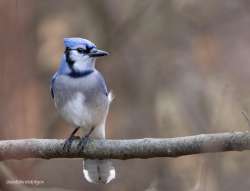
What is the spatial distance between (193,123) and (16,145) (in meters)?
2.46

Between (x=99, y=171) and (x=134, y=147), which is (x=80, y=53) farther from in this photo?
(x=134, y=147)

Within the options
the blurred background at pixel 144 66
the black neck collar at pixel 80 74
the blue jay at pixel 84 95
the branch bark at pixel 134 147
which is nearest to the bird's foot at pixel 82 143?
the branch bark at pixel 134 147

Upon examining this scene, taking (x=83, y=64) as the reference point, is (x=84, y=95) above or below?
below

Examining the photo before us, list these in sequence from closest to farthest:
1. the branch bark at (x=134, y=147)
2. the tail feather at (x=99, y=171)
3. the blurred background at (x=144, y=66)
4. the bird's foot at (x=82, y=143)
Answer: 1. the branch bark at (x=134, y=147)
2. the bird's foot at (x=82, y=143)
3. the tail feather at (x=99, y=171)
4. the blurred background at (x=144, y=66)

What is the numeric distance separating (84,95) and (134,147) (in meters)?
0.88

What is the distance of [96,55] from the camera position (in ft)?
16.7

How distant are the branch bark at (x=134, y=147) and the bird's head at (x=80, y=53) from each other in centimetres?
68

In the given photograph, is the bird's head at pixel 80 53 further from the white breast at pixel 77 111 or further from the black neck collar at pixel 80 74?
the white breast at pixel 77 111

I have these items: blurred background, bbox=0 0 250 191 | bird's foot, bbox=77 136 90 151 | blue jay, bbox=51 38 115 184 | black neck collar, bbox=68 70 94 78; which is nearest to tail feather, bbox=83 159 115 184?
blue jay, bbox=51 38 115 184

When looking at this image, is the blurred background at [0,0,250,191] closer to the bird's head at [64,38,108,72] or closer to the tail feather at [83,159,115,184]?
the bird's head at [64,38,108,72]

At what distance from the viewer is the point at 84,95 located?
5.13 metres

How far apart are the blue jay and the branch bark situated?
1.09 ft

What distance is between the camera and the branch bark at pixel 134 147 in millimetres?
4207

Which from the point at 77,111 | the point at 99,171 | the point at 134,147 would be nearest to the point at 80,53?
the point at 77,111
